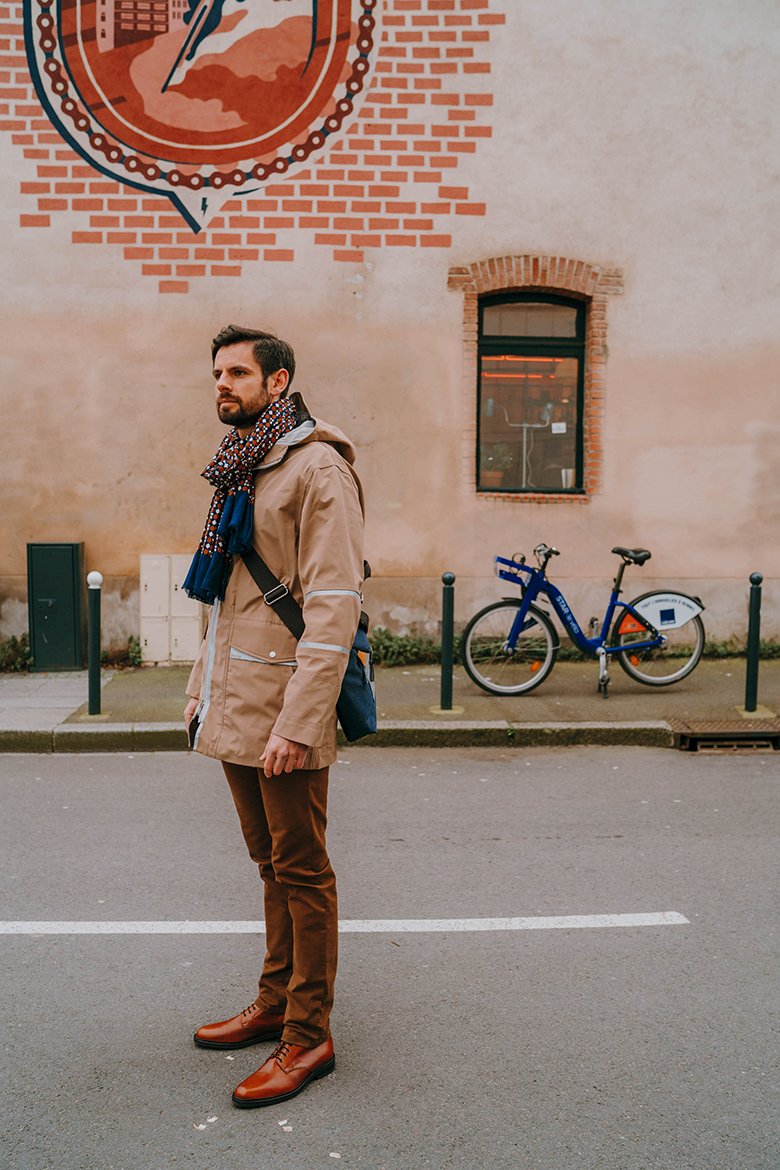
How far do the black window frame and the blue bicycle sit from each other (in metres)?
1.46

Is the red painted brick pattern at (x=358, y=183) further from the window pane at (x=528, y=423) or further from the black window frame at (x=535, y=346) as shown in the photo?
the window pane at (x=528, y=423)

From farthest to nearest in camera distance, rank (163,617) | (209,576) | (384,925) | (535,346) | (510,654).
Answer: (535,346) → (163,617) → (510,654) → (384,925) → (209,576)

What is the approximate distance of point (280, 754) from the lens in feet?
9.84

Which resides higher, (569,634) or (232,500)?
(232,500)

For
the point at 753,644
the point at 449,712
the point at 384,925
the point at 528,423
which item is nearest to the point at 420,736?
the point at 449,712

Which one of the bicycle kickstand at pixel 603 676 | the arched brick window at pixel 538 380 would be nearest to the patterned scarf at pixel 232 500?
the bicycle kickstand at pixel 603 676

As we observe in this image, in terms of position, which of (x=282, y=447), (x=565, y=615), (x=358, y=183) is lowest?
(x=565, y=615)

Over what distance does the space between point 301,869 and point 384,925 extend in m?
1.37

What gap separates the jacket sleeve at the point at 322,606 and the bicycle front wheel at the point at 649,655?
6057mm

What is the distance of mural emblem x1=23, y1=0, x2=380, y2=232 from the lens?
9.50 metres

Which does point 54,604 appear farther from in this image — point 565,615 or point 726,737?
point 726,737

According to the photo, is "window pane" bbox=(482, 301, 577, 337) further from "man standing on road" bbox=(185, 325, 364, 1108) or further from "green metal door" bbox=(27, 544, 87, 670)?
"man standing on road" bbox=(185, 325, 364, 1108)

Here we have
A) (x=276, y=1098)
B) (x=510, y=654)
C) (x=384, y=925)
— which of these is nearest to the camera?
(x=276, y=1098)

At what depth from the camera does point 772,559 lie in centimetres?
1025
